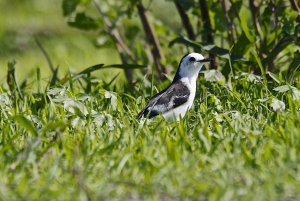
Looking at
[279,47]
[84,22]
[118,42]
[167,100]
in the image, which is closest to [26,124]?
[167,100]

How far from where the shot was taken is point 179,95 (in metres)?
7.80

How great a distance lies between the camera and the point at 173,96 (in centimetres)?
785

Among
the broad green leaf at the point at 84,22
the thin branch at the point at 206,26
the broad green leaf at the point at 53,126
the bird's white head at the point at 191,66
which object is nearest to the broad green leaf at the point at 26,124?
the broad green leaf at the point at 53,126

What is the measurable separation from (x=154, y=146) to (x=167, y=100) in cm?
184

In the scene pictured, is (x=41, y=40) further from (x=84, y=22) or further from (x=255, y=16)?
(x=255, y=16)

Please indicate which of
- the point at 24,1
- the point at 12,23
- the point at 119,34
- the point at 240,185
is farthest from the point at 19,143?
the point at 24,1

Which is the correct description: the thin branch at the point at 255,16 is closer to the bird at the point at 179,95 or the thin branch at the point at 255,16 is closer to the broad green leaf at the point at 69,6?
the bird at the point at 179,95

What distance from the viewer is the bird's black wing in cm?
724

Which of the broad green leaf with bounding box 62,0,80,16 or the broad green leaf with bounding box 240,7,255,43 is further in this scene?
the broad green leaf with bounding box 62,0,80,16

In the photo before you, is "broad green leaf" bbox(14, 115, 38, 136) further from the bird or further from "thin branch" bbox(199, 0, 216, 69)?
"thin branch" bbox(199, 0, 216, 69)

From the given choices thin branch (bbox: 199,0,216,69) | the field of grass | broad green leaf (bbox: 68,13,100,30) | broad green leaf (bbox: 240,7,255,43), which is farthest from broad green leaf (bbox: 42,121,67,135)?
broad green leaf (bbox: 68,13,100,30)

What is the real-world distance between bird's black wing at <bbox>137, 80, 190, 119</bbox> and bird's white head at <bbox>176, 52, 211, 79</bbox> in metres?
0.12

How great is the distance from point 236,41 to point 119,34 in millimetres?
2010

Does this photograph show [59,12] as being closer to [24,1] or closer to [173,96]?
[24,1]
